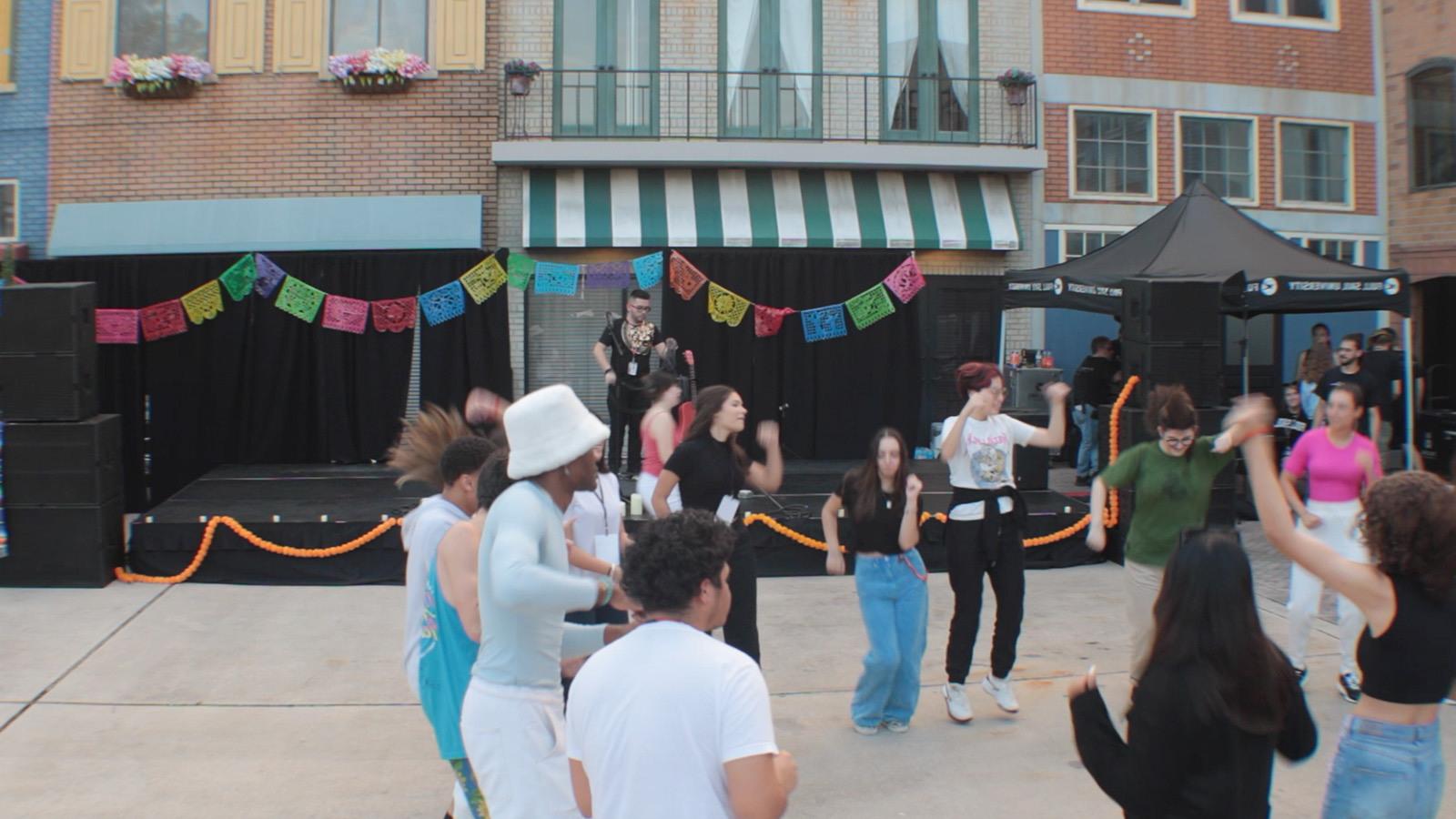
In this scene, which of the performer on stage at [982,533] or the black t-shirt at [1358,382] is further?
the black t-shirt at [1358,382]

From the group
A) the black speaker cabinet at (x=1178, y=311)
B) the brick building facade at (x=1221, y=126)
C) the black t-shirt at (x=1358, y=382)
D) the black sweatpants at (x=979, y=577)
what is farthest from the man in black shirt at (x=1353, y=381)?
the brick building facade at (x=1221, y=126)

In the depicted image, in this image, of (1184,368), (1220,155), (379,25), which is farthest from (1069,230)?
(379,25)

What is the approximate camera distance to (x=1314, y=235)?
16516 mm

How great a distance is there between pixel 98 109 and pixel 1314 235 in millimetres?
15380

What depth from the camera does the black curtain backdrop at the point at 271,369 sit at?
46.3ft

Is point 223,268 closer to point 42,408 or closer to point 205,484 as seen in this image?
point 205,484

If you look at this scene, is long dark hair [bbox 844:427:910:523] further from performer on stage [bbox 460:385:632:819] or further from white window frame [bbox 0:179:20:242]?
white window frame [bbox 0:179:20:242]

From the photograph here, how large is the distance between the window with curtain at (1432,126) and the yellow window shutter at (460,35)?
12.2 m

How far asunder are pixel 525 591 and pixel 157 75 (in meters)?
13.5

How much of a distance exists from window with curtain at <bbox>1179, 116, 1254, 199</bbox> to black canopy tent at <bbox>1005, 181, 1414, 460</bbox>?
360 centimetres

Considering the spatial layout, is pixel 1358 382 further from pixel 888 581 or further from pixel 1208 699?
pixel 1208 699

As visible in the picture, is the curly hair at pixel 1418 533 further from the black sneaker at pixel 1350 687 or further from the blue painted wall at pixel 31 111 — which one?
the blue painted wall at pixel 31 111

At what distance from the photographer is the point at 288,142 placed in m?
14.7

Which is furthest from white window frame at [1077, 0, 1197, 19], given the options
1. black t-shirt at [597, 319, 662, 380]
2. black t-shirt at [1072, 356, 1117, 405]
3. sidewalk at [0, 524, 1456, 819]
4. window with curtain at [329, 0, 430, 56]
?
sidewalk at [0, 524, 1456, 819]
